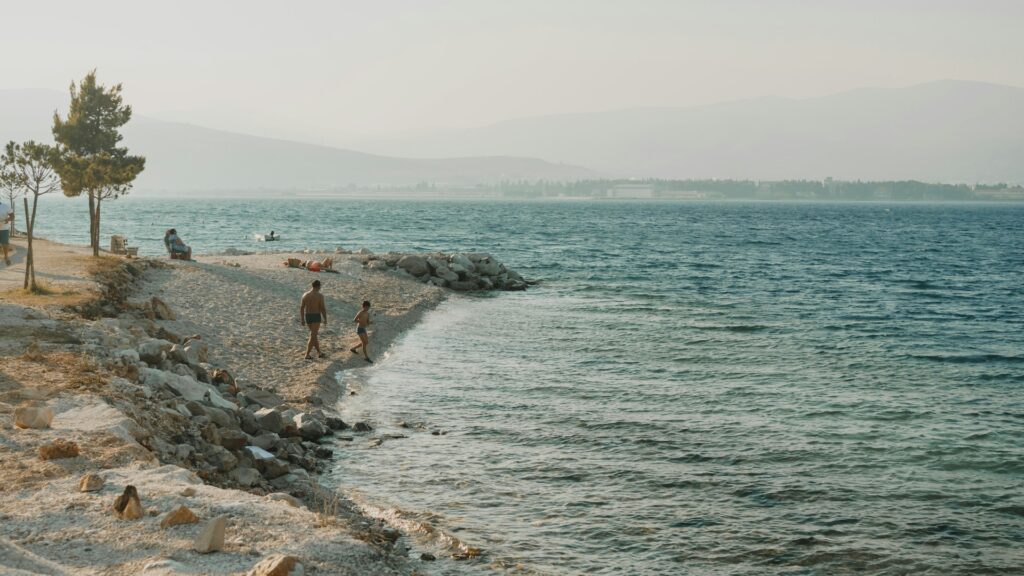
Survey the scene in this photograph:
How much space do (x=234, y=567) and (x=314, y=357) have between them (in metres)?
16.9

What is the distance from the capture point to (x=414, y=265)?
4862 centimetres

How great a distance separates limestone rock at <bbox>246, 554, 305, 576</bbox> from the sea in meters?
3.34

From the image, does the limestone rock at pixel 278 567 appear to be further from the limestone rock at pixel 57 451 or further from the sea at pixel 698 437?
the limestone rock at pixel 57 451

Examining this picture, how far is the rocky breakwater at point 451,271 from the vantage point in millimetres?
47938

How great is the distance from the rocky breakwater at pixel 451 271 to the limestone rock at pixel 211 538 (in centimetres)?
3753

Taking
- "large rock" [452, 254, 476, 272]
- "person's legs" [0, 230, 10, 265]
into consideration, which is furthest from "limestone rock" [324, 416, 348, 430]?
"large rock" [452, 254, 476, 272]

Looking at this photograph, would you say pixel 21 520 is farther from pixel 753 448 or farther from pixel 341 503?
pixel 753 448

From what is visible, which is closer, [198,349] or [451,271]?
[198,349]

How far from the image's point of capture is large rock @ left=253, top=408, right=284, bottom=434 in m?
17.8

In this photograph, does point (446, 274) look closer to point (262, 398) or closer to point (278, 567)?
point (262, 398)

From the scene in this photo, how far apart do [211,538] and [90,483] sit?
2.50m

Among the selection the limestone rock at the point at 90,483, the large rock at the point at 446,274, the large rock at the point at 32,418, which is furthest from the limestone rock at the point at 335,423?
the large rock at the point at 446,274

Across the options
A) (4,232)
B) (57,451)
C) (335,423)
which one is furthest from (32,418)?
(4,232)

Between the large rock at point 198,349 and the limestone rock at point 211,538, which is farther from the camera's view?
the large rock at point 198,349
